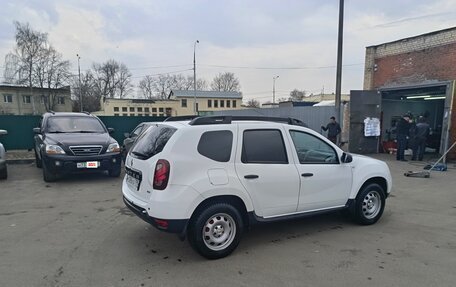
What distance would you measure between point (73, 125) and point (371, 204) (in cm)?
773

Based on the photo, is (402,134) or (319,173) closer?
(319,173)

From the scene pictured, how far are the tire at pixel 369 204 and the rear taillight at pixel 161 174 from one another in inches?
120

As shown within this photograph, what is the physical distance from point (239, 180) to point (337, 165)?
5.53ft

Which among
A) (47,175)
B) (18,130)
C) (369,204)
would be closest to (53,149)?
(47,175)

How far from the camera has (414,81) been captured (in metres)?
13.3

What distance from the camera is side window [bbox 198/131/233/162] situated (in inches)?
138

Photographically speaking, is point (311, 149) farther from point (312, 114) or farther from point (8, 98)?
point (8, 98)

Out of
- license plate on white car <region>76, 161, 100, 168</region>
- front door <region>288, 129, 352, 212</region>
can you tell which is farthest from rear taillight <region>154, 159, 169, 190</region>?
license plate on white car <region>76, 161, 100, 168</region>

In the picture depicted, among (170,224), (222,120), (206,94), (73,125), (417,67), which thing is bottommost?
(170,224)

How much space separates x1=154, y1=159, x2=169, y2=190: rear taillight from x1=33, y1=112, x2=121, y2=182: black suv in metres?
4.83

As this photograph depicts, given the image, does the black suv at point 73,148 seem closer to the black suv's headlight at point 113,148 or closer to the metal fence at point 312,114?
the black suv's headlight at point 113,148

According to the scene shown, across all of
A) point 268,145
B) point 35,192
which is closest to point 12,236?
point 35,192

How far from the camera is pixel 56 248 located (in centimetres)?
388

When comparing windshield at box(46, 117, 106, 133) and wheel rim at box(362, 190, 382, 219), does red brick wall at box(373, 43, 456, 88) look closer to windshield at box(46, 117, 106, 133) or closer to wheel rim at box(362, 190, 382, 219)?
wheel rim at box(362, 190, 382, 219)
